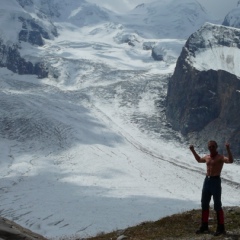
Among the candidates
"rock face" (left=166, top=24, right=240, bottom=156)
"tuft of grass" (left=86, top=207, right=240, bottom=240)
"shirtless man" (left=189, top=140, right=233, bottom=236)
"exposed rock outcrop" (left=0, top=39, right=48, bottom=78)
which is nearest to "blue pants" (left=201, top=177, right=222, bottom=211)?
"shirtless man" (left=189, top=140, right=233, bottom=236)

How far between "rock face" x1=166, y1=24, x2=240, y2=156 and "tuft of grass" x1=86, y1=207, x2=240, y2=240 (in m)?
78.6

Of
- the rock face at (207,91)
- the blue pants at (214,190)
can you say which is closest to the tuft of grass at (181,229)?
the blue pants at (214,190)

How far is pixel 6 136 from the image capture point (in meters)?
85.4

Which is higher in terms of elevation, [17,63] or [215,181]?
[215,181]

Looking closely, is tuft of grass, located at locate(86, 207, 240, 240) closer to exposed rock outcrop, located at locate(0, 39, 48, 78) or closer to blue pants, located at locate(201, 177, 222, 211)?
blue pants, located at locate(201, 177, 222, 211)

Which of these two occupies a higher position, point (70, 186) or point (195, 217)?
point (195, 217)

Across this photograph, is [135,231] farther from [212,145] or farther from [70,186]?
[70,186]

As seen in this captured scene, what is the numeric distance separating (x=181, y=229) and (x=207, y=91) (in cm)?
9914

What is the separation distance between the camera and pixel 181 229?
44.5ft

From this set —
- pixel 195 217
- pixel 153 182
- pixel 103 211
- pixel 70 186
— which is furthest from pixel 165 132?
pixel 195 217

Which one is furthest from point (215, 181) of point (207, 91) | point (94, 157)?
point (207, 91)

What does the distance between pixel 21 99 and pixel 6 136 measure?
15.8 m

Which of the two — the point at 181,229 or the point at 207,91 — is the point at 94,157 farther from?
the point at 181,229

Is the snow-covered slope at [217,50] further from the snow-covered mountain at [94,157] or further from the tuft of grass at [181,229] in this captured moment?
the tuft of grass at [181,229]
